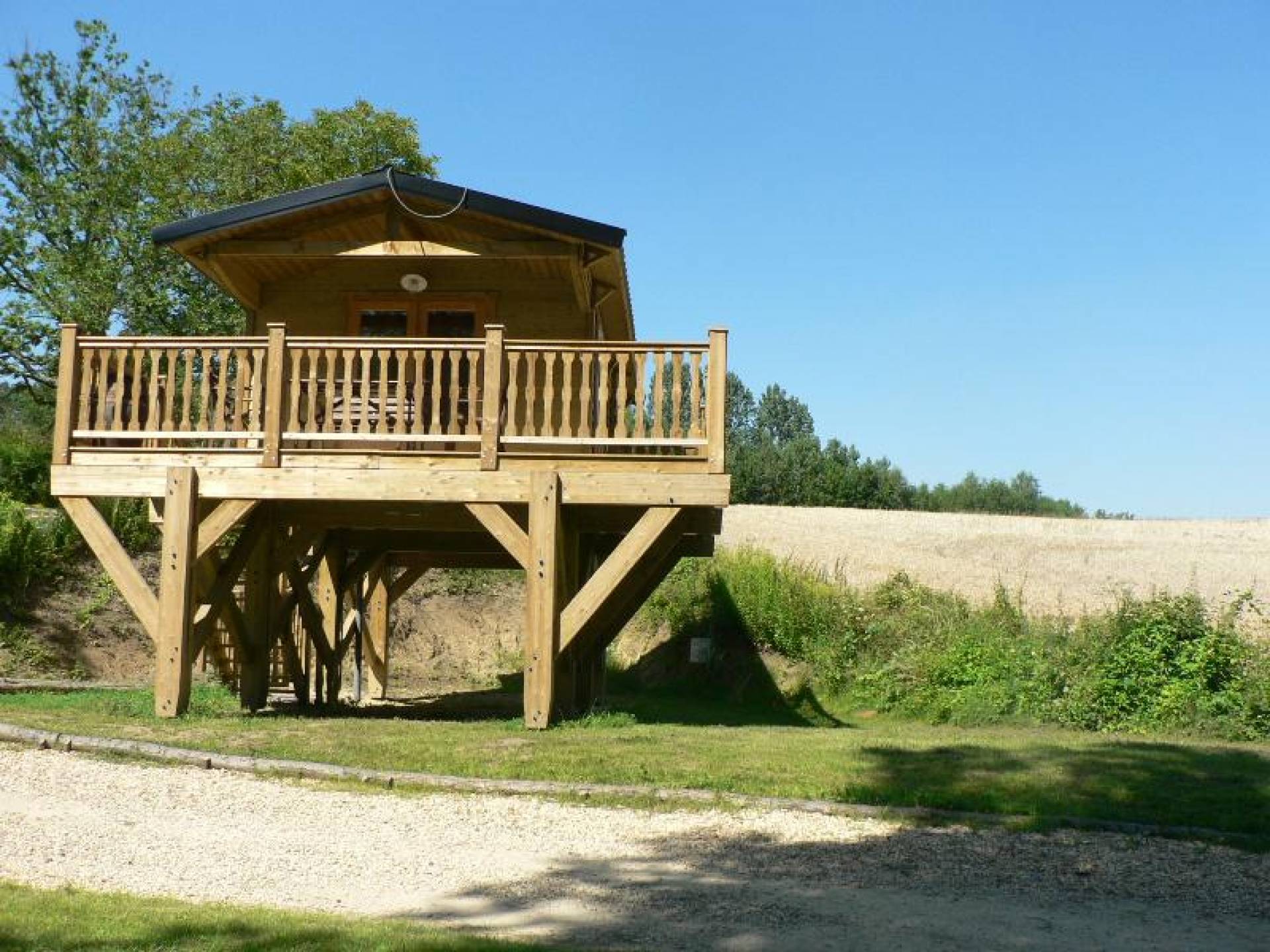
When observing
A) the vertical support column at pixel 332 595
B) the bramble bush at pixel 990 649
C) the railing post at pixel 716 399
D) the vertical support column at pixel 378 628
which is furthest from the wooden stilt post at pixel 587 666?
the vertical support column at pixel 378 628

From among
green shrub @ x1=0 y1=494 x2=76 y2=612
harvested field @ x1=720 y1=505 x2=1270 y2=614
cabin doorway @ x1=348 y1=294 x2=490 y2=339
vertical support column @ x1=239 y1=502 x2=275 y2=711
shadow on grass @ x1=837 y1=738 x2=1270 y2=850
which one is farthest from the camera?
harvested field @ x1=720 y1=505 x2=1270 y2=614

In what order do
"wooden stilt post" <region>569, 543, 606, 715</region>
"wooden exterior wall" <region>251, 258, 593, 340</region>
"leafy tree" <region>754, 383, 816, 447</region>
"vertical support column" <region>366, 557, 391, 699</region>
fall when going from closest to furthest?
"wooden exterior wall" <region>251, 258, 593, 340</region>
"wooden stilt post" <region>569, 543, 606, 715</region>
"vertical support column" <region>366, 557, 391, 699</region>
"leafy tree" <region>754, 383, 816, 447</region>

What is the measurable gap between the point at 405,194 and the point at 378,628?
9093 mm

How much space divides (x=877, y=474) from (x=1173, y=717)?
51597mm

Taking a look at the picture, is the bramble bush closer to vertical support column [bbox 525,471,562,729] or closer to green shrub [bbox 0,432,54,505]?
vertical support column [bbox 525,471,562,729]

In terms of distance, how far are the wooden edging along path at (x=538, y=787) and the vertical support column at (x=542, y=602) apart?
262 cm

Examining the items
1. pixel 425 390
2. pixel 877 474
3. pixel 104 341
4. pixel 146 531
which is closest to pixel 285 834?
pixel 104 341

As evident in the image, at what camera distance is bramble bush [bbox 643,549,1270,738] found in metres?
14.7

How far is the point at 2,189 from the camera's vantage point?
37.4 metres

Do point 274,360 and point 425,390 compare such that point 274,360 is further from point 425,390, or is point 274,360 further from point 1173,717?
point 1173,717

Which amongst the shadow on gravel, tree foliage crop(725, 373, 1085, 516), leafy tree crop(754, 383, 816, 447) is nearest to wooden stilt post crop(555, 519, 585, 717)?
the shadow on gravel

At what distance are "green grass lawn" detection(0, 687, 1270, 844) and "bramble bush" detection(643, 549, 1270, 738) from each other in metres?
1.29

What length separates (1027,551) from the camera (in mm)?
28156

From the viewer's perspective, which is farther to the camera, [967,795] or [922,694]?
[922,694]
